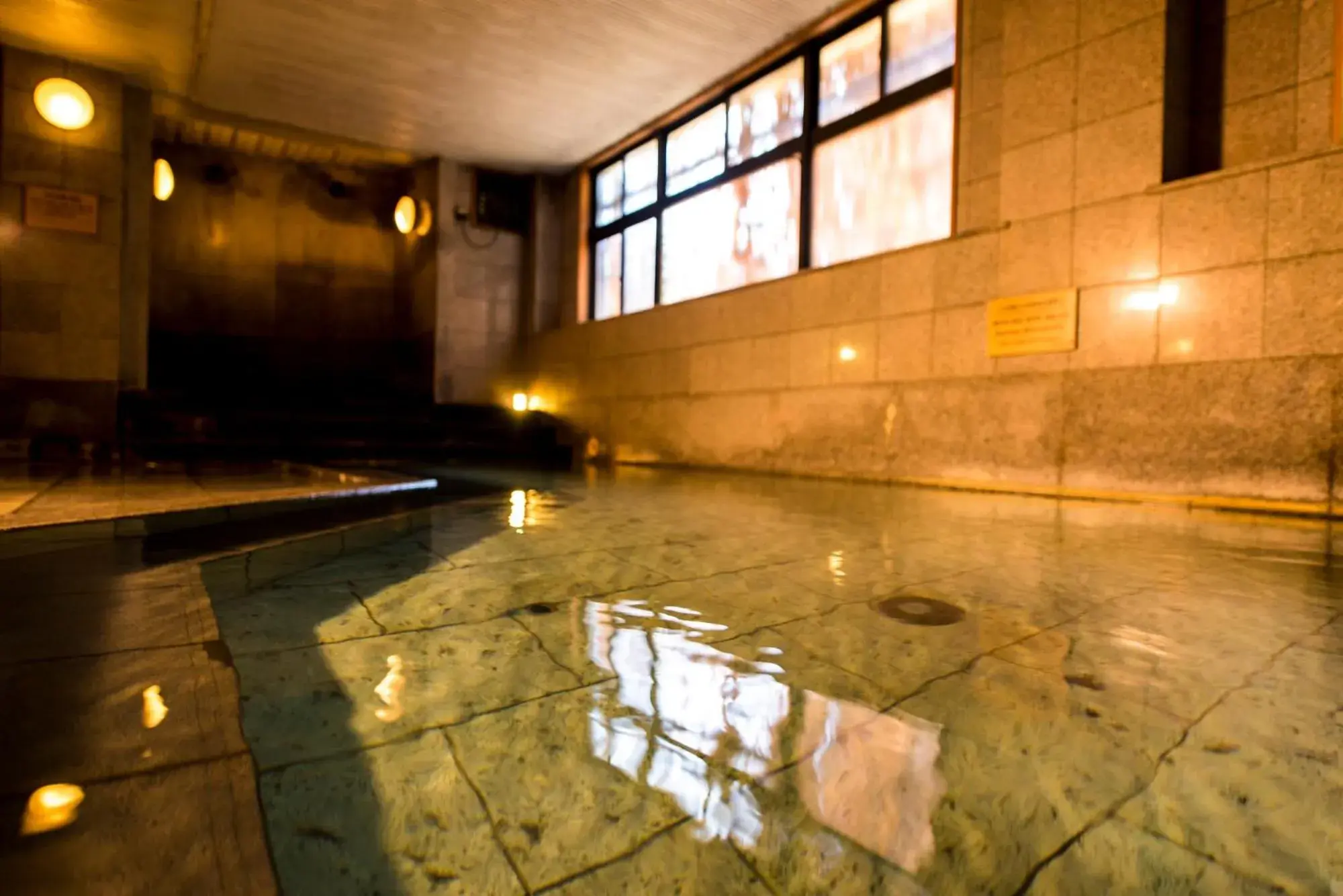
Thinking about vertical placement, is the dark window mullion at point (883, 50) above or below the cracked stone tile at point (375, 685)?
above

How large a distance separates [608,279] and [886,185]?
5.43m

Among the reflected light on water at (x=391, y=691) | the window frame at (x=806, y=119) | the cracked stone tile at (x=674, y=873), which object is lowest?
the cracked stone tile at (x=674, y=873)

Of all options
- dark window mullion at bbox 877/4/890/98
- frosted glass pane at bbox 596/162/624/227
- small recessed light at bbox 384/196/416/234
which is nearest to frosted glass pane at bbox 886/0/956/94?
dark window mullion at bbox 877/4/890/98

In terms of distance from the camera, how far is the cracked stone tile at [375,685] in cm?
116

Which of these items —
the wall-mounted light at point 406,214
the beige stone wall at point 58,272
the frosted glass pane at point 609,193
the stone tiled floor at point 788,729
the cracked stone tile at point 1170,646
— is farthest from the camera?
the wall-mounted light at point 406,214

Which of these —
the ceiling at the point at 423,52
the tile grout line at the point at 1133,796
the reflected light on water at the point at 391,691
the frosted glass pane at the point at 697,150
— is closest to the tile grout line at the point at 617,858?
the tile grout line at the point at 1133,796

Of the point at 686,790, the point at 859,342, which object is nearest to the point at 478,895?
the point at 686,790

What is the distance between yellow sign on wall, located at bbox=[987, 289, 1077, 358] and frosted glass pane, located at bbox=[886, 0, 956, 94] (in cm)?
254

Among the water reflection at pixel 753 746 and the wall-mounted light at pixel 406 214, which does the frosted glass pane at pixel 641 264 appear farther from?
the water reflection at pixel 753 746

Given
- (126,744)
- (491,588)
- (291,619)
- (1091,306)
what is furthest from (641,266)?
(126,744)

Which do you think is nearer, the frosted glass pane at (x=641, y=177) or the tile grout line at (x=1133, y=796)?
the tile grout line at (x=1133, y=796)

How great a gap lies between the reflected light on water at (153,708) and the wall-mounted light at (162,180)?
1148 centimetres

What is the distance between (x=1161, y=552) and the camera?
2.95m

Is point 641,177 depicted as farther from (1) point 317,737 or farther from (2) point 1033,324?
(1) point 317,737
